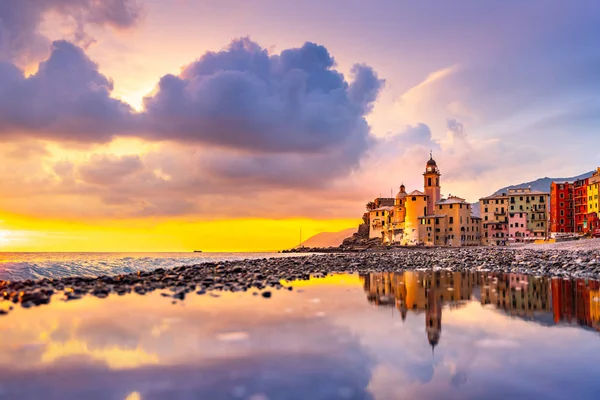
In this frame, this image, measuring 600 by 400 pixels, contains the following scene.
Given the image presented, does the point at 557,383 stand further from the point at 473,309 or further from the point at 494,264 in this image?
the point at 494,264

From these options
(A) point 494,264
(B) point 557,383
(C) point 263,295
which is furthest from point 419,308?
(A) point 494,264

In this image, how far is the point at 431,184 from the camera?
123 metres

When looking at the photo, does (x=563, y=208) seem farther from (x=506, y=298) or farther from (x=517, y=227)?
(x=506, y=298)

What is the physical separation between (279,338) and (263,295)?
22.0 feet

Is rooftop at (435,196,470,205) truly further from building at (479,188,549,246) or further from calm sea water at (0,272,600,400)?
calm sea water at (0,272,600,400)

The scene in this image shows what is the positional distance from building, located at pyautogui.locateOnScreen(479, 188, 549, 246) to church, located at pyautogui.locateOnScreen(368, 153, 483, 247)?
12.8 ft

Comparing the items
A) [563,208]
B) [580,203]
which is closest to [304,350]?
[580,203]

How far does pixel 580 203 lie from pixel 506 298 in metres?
111

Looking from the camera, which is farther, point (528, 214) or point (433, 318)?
point (528, 214)

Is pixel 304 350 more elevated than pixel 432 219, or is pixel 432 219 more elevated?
pixel 432 219

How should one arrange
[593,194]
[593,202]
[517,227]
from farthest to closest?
[517,227] < [593,194] < [593,202]

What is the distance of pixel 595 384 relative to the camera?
605 cm

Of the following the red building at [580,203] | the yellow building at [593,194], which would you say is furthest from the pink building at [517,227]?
the yellow building at [593,194]

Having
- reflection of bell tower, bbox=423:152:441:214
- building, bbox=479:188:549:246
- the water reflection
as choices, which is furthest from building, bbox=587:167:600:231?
the water reflection
